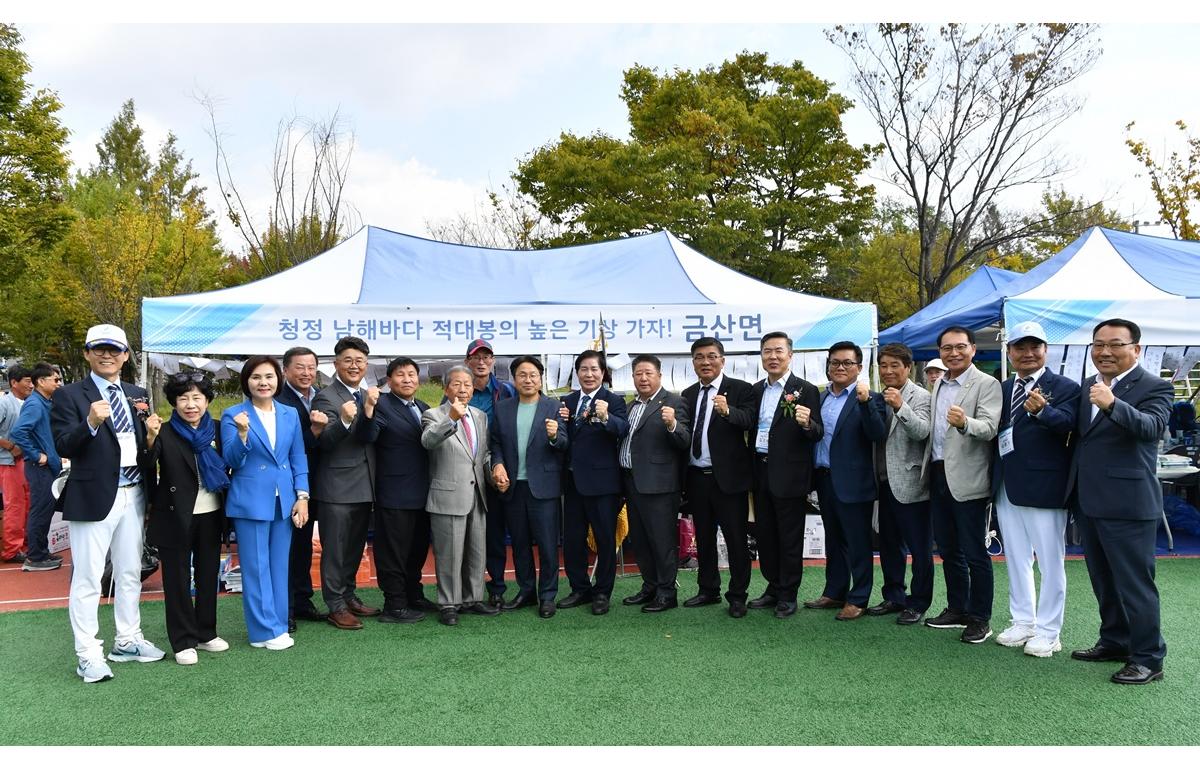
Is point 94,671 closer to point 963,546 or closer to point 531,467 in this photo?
point 531,467

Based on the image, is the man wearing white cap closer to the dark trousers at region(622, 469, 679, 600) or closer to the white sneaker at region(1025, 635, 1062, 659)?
the dark trousers at region(622, 469, 679, 600)

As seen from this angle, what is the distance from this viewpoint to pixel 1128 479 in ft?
11.8

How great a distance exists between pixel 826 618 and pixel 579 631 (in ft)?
4.87

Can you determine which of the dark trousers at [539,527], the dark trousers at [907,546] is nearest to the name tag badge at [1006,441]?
the dark trousers at [907,546]

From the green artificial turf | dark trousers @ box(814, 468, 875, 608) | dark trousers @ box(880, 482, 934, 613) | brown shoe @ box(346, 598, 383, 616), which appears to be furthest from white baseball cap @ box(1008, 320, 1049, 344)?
brown shoe @ box(346, 598, 383, 616)

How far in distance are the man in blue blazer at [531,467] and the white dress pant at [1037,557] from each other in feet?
8.22

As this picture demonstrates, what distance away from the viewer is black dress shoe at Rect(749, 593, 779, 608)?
16.2 ft

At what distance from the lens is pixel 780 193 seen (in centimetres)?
1927

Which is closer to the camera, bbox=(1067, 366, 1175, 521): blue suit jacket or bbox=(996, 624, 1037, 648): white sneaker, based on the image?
bbox=(1067, 366, 1175, 521): blue suit jacket

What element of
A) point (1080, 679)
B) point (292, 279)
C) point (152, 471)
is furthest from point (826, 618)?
point (292, 279)

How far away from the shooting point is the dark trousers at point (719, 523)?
15.7 feet

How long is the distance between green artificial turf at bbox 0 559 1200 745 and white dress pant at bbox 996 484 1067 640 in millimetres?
228

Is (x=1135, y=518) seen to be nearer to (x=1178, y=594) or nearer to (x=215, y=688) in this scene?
(x=1178, y=594)

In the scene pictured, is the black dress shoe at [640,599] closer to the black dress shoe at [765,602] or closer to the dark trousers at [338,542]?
the black dress shoe at [765,602]
